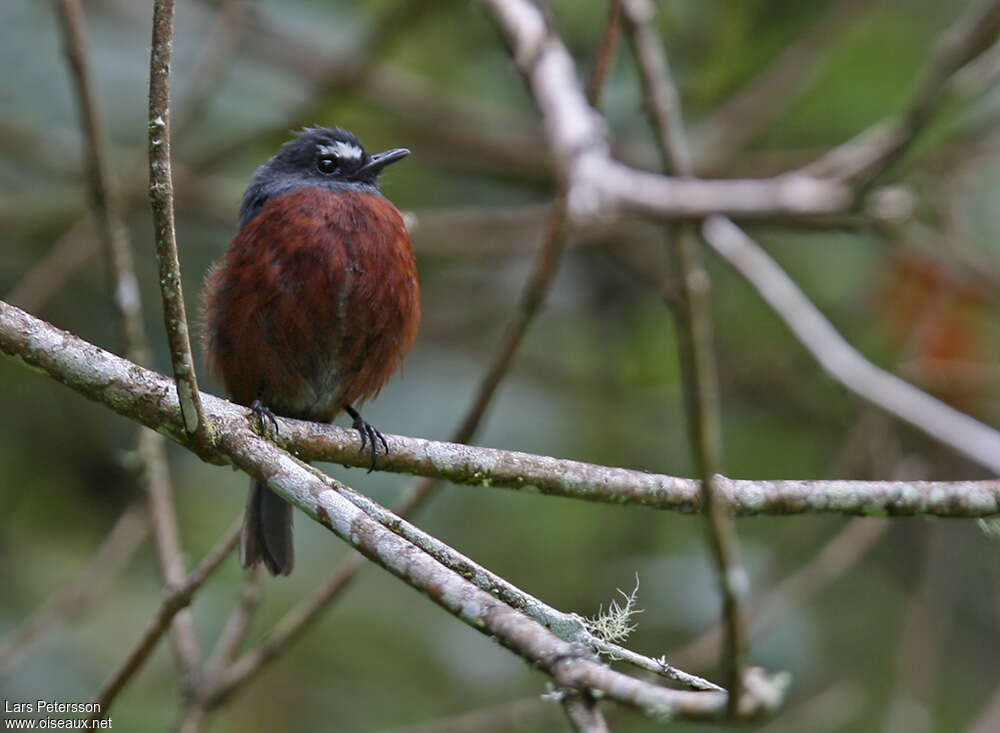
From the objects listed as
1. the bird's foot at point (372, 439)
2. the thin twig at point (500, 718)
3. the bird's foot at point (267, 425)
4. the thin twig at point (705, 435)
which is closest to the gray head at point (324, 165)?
the bird's foot at point (372, 439)

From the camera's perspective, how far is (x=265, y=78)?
7141mm

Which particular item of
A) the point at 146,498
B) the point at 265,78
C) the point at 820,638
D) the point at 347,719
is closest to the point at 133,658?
the point at 146,498

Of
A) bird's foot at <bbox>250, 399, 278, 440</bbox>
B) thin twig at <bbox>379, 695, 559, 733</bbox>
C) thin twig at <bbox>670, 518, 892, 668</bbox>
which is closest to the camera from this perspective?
bird's foot at <bbox>250, 399, 278, 440</bbox>

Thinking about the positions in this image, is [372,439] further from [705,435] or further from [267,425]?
[705,435]

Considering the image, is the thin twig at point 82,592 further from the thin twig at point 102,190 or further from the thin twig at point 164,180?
the thin twig at point 164,180

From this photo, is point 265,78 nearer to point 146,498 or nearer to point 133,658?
point 146,498

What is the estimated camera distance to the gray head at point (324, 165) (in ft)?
15.1

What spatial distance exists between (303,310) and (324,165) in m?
0.88

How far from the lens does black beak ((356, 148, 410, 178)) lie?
184 inches

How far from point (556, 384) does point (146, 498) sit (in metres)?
2.75

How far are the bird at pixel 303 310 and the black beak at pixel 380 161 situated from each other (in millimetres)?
224

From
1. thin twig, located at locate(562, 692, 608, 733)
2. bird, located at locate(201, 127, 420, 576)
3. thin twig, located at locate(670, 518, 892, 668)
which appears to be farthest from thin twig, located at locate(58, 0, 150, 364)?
thin twig, located at locate(562, 692, 608, 733)

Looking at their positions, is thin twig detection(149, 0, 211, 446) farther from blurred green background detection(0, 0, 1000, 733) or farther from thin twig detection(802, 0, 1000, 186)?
blurred green background detection(0, 0, 1000, 733)

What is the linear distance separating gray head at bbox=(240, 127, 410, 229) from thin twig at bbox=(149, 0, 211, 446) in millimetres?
2110
